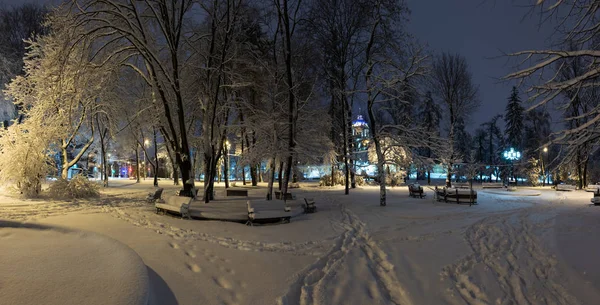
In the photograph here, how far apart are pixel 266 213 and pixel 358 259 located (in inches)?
176

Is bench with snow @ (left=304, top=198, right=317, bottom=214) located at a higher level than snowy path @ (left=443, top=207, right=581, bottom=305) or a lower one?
higher

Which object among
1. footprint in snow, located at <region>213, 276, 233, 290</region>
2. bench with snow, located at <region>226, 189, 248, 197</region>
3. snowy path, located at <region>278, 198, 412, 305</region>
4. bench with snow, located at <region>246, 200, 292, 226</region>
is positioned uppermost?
bench with snow, located at <region>226, 189, 248, 197</region>

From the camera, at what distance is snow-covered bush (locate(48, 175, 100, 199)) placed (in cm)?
1611

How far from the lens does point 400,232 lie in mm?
9617

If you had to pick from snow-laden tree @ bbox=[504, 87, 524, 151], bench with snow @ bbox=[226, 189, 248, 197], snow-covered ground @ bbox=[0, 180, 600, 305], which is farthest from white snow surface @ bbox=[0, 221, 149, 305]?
snow-laden tree @ bbox=[504, 87, 524, 151]

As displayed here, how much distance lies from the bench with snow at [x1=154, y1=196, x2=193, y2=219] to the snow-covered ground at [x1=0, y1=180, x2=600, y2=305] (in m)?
0.47

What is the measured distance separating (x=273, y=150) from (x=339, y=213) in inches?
166

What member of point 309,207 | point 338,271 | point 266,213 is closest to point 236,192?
point 309,207

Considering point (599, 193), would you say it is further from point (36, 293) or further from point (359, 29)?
point (36, 293)

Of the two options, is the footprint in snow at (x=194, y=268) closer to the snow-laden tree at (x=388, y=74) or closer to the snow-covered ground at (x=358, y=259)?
the snow-covered ground at (x=358, y=259)

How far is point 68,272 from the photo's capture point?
Answer: 4.17m

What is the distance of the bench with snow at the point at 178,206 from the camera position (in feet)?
36.3

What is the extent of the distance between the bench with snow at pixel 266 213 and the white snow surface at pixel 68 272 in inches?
198

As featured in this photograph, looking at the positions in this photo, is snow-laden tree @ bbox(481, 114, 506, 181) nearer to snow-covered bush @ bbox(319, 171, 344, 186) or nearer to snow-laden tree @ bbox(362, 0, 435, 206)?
snow-covered bush @ bbox(319, 171, 344, 186)
